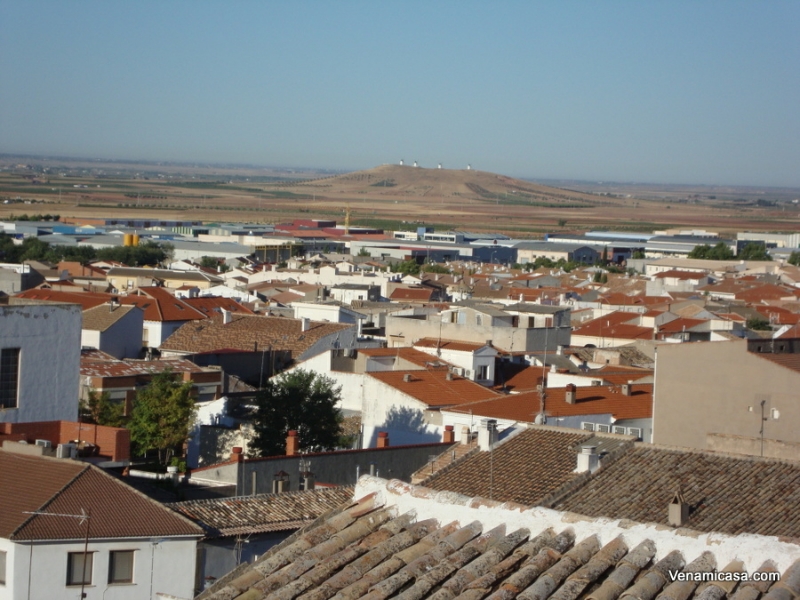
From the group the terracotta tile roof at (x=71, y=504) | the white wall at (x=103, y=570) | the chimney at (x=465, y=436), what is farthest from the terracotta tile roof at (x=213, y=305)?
the white wall at (x=103, y=570)

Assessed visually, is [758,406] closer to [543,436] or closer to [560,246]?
[543,436]

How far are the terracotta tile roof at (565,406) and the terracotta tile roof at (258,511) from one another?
7128 mm

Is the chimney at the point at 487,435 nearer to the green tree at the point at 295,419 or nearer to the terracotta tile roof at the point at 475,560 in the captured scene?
the green tree at the point at 295,419

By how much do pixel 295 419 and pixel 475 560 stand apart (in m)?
16.9

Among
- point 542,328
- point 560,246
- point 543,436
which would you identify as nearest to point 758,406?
point 543,436

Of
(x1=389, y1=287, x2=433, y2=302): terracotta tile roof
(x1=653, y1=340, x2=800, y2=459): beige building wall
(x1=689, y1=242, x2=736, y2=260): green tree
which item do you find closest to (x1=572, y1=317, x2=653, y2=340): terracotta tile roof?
(x1=389, y1=287, x2=433, y2=302): terracotta tile roof

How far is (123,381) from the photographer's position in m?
25.5

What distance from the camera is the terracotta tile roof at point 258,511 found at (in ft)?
40.4

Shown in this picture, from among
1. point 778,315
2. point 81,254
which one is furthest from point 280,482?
point 81,254

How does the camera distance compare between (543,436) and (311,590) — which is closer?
(311,590)

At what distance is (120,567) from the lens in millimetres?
10945

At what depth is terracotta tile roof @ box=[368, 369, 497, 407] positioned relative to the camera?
77.7 ft

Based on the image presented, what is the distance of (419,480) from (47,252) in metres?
72.0

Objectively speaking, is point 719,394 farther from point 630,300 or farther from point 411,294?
point 411,294
